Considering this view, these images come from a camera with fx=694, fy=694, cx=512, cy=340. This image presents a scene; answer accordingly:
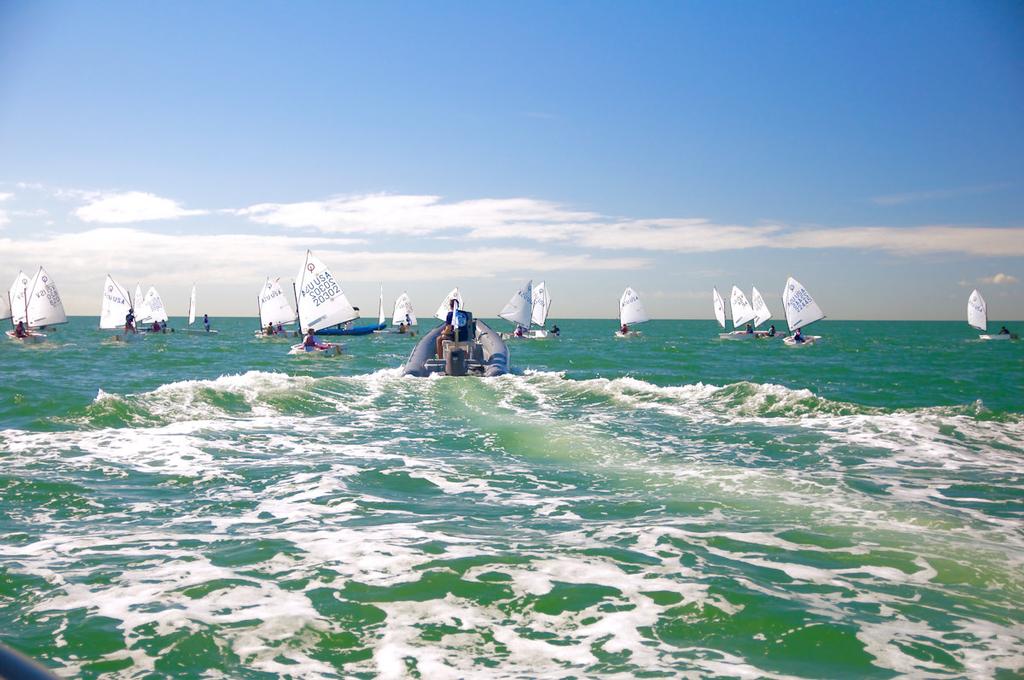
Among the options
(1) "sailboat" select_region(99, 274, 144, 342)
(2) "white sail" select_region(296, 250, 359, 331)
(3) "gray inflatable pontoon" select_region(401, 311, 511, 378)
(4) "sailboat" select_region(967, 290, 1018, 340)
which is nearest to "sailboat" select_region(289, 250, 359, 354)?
(2) "white sail" select_region(296, 250, 359, 331)

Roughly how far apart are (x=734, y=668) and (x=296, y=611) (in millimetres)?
3590

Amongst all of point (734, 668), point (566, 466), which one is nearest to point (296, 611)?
point (734, 668)

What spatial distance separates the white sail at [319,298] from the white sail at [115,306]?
32627mm

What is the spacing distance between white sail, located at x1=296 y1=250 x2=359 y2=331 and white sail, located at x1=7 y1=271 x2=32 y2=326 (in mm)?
26024

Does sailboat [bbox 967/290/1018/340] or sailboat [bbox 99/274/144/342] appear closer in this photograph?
sailboat [bbox 99/274/144/342]

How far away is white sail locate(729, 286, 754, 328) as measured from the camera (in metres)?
75.1

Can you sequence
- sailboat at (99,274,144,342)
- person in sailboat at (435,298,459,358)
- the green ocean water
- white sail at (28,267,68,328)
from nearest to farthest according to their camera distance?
the green ocean water < person in sailboat at (435,298,459,358) < white sail at (28,267,68,328) < sailboat at (99,274,144,342)

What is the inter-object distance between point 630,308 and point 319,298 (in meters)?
44.0

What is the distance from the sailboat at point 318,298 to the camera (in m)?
40.1

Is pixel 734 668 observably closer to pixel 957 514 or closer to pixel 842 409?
pixel 957 514

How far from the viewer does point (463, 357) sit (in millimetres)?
27359

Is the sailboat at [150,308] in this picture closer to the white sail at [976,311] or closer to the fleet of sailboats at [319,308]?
the fleet of sailboats at [319,308]

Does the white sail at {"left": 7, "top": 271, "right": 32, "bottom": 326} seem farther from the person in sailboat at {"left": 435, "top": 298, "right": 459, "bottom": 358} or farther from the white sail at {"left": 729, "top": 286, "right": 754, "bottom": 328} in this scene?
the white sail at {"left": 729, "top": 286, "right": 754, "bottom": 328}

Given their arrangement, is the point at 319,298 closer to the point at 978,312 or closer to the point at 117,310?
the point at 117,310
